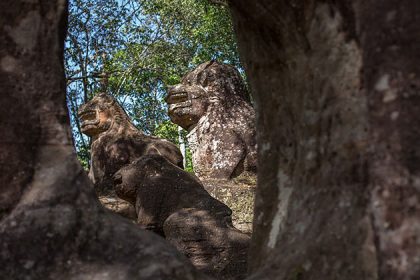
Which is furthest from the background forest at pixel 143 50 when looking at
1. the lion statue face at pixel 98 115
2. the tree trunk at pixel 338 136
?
the tree trunk at pixel 338 136

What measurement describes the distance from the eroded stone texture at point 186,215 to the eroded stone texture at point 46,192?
2.46 m

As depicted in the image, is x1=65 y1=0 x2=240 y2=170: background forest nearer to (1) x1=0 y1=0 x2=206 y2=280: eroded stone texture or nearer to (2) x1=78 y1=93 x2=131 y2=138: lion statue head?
(2) x1=78 y1=93 x2=131 y2=138: lion statue head

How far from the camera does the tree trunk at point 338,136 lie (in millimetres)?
2000

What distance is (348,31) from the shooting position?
2236mm

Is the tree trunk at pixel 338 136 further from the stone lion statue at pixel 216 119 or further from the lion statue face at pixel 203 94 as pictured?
the lion statue face at pixel 203 94

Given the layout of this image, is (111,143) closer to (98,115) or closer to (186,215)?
(98,115)

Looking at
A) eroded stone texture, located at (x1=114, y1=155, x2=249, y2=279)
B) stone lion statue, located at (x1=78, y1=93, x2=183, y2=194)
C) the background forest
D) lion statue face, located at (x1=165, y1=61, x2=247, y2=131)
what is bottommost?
eroded stone texture, located at (x1=114, y1=155, x2=249, y2=279)

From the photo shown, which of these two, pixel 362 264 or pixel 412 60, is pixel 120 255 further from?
pixel 412 60

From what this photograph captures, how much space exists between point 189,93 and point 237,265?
149 inches

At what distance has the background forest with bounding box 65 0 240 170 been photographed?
61.3ft

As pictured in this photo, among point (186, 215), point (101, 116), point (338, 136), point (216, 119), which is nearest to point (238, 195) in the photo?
point (216, 119)

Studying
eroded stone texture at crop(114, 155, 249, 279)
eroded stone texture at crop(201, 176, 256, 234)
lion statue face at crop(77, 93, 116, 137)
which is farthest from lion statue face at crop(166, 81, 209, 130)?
eroded stone texture at crop(114, 155, 249, 279)

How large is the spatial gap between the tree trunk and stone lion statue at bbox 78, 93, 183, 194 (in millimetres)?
6019

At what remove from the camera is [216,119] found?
A: 28.2 ft
